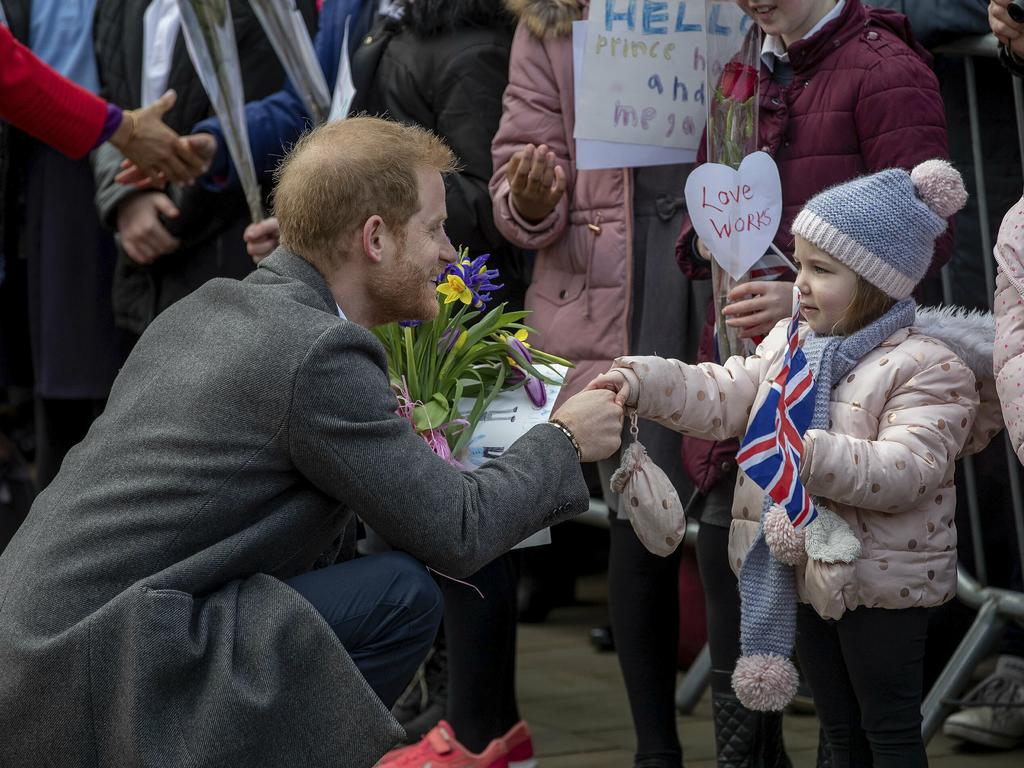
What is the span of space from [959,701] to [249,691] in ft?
6.58

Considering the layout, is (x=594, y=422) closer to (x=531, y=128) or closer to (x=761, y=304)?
(x=761, y=304)

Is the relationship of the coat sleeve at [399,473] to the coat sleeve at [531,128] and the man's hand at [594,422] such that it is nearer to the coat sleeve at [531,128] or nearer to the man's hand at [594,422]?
the man's hand at [594,422]

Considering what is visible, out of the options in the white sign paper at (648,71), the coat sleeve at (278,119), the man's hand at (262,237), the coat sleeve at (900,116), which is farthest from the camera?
the coat sleeve at (278,119)

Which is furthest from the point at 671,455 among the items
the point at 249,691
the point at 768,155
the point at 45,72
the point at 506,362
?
the point at 45,72

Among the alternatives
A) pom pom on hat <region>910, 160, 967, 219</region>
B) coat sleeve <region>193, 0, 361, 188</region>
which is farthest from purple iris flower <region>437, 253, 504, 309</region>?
coat sleeve <region>193, 0, 361, 188</region>

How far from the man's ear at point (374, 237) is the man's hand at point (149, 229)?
188 centimetres

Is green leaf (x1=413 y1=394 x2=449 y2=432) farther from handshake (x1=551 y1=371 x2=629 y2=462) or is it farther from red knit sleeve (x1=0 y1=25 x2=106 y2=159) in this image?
red knit sleeve (x1=0 y1=25 x2=106 y2=159)

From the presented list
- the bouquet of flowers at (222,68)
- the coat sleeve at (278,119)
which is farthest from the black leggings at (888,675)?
the coat sleeve at (278,119)

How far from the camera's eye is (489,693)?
3.85 meters

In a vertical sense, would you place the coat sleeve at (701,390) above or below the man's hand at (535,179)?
below

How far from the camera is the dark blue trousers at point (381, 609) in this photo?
290 centimetres

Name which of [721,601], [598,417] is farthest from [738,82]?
[721,601]

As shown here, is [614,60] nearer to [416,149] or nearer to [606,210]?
[606,210]

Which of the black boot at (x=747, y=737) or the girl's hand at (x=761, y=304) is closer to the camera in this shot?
the girl's hand at (x=761, y=304)
